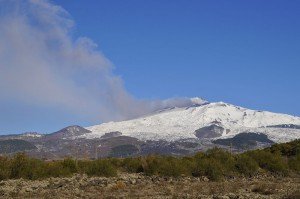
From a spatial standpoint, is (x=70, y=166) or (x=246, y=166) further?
(x=246, y=166)

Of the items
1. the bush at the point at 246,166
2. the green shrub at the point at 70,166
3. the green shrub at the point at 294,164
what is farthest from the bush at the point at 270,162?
the green shrub at the point at 70,166

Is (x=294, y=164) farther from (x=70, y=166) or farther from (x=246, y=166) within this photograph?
(x=70, y=166)

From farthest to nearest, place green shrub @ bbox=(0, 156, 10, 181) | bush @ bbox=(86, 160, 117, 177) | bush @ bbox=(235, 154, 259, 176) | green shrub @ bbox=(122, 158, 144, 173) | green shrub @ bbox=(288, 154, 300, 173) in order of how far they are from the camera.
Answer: green shrub @ bbox=(288, 154, 300, 173) → bush @ bbox=(235, 154, 259, 176) → green shrub @ bbox=(122, 158, 144, 173) → bush @ bbox=(86, 160, 117, 177) → green shrub @ bbox=(0, 156, 10, 181)

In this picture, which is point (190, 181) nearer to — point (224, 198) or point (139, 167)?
point (139, 167)

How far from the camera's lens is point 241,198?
24516mm

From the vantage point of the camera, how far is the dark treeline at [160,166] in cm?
3553

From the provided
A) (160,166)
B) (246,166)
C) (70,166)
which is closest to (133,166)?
(160,166)

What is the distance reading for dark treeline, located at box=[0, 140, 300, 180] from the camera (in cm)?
3553

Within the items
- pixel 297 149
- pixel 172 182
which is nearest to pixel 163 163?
pixel 172 182

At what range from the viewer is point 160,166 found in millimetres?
38344

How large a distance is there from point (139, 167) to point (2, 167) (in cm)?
1090

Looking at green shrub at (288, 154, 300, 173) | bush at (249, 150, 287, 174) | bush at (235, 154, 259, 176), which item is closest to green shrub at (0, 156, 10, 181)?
bush at (235, 154, 259, 176)

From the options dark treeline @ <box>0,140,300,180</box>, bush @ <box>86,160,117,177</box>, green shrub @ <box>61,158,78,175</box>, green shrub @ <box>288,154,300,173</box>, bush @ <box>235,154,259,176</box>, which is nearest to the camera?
dark treeline @ <box>0,140,300,180</box>

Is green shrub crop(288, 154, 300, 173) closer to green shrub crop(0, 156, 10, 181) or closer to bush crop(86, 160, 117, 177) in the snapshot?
bush crop(86, 160, 117, 177)
